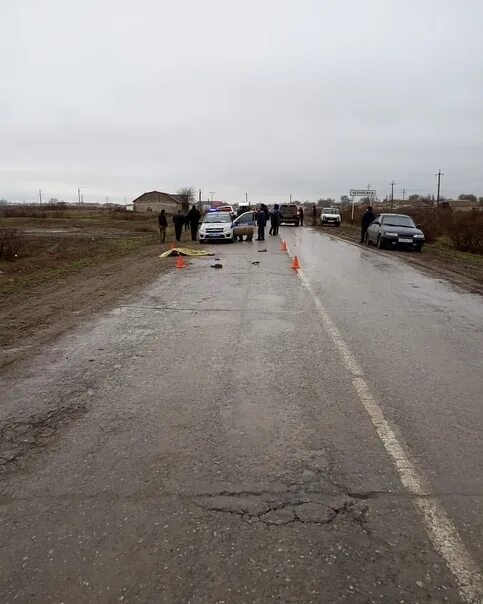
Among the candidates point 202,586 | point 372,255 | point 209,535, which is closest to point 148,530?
point 209,535

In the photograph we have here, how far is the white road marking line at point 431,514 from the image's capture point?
7.93 ft

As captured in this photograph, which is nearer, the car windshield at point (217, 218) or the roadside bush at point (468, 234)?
the roadside bush at point (468, 234)

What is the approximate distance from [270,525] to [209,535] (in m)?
0.35

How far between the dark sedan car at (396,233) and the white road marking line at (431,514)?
18156 millimetres

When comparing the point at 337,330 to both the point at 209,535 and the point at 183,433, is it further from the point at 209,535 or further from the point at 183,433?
the point at 209,535

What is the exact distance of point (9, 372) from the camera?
18.0ft

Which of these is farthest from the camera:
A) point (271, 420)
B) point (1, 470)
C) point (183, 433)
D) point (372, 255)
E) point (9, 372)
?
point (372, 255)

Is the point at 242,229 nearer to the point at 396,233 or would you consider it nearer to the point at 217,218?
the point at 217,218

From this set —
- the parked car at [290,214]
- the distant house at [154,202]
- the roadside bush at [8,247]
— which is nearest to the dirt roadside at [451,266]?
the roadside bush at [8,247]

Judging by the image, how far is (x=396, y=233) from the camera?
21.8m

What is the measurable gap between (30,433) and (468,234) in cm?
2378

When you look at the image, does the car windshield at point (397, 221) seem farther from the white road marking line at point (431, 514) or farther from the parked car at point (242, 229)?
the white road marking line at point (431, 514)

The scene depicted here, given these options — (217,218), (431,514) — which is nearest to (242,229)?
(217,218)

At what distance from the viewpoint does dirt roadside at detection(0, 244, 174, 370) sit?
680cm
